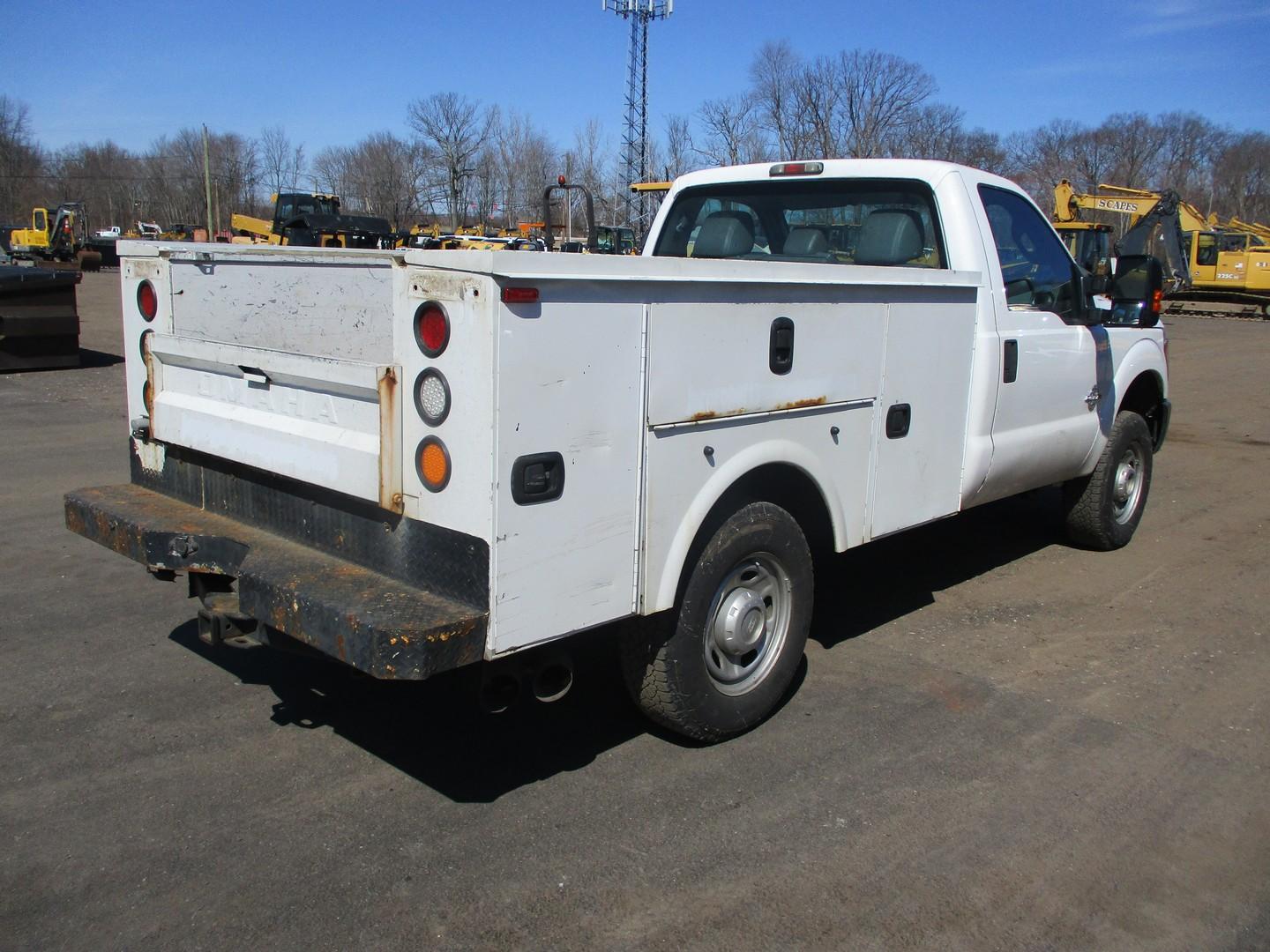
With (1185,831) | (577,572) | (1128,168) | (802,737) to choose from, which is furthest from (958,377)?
(1128,168)

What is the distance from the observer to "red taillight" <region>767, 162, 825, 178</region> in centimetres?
542

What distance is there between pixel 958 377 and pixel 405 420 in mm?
2699

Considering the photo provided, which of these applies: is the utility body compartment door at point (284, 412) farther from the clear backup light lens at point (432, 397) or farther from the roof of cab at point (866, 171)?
the roof of cab at point (866, 171)

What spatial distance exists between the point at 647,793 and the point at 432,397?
156 cm

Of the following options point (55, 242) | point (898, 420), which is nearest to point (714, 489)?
point (898, 420)

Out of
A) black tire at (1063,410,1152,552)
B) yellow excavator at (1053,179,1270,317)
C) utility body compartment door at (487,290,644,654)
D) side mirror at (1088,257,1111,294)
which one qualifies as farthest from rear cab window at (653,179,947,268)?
yellow excavator at (1053,179,1270,317)

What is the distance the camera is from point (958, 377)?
187 inches

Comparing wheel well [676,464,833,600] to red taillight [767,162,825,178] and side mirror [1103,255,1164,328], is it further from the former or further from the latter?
side mirror [1103,255,1164,328]

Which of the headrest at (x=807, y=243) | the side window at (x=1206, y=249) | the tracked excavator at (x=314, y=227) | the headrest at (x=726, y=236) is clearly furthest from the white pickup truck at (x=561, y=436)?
the side window at (x=1206, y=249)

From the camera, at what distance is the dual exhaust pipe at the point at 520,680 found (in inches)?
126

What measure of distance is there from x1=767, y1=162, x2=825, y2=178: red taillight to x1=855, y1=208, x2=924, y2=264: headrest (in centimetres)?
46

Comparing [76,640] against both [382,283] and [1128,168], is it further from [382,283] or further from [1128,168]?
[1128,168]

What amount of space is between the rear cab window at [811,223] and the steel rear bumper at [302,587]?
9.73ft

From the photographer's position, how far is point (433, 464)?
2996 millimetres
